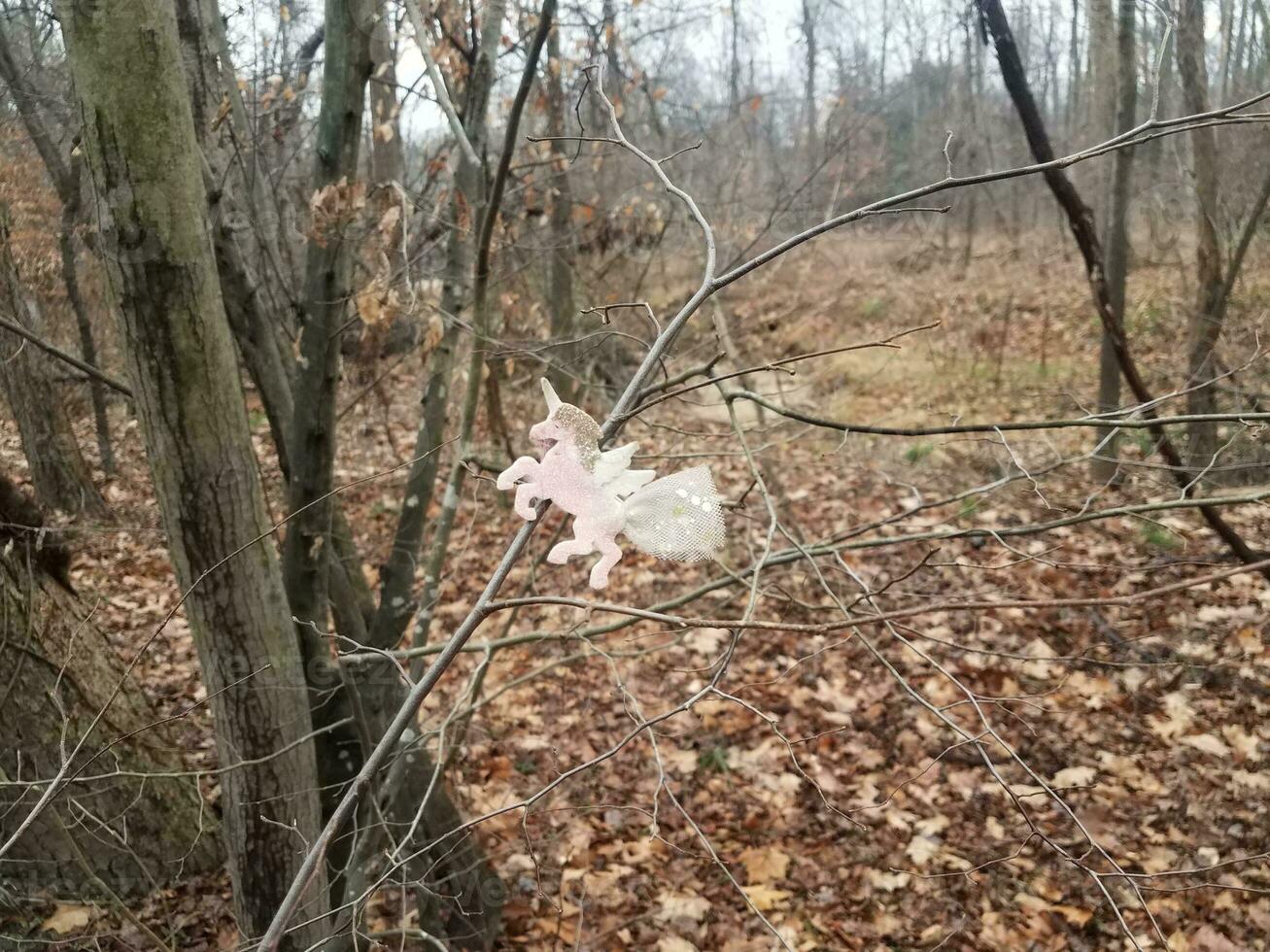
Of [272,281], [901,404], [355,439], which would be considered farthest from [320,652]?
[901,404]

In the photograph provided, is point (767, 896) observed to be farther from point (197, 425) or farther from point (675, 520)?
point (675, 520)

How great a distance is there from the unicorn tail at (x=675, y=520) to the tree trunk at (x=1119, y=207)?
5366 millimetres

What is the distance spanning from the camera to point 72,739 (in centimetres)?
292

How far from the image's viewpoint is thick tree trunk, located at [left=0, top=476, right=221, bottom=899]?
Result: 2789 millimetres

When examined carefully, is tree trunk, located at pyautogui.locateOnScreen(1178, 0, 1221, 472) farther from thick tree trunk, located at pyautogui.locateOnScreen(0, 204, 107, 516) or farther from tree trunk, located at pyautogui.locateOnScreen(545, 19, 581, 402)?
thick tree trunk, located at pyautogui.locateOnScreen(0, 204, 107, 516)

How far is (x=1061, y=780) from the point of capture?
12.6 ft

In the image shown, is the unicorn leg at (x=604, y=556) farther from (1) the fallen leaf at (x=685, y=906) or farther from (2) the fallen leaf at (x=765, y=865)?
(2) the fallen leaf at (x=765, y=865)

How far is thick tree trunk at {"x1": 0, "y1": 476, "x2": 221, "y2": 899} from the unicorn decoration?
2.33 metres

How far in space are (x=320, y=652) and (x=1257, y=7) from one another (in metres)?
6.87

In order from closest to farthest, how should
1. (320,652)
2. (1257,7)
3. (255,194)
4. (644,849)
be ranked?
(320,652) < (255,194) < (644,849) < (1257,7)

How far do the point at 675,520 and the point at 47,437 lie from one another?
6636 millimetres

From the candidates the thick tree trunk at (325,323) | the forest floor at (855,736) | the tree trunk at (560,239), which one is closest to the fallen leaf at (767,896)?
the forest floor at (855,736)

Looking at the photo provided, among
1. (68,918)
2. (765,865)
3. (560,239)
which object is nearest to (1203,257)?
(560,239)

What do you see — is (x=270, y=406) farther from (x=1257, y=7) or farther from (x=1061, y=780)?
(x=1257, y=7)
